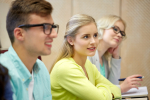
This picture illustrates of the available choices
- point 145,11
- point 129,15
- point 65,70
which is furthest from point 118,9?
point 65,70

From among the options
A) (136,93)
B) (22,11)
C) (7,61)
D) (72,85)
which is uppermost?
(22,11)

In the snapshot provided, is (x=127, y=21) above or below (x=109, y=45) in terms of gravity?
above

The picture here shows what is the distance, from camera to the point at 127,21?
271 centimetres

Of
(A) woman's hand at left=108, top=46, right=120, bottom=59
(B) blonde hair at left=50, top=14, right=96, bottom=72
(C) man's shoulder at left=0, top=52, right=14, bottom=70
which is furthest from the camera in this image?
(A) woman's hand at left=108, top=46, right=120, bottom=59

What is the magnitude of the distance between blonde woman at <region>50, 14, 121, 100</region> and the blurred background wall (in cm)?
107

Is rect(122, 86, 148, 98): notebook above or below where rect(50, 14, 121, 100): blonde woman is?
below

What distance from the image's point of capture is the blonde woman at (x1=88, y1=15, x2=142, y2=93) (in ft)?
5.98

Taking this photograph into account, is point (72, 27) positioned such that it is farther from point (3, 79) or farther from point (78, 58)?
point (3, 79)

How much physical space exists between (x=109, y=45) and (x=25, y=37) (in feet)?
3.57

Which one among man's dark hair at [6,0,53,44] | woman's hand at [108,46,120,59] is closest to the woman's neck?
man's dark hair at [6,0,53,44]

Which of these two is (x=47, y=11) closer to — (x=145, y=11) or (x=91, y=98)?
(x=91, y=98)

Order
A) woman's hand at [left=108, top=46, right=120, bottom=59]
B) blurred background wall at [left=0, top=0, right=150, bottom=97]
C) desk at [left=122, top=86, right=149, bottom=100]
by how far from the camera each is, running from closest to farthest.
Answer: desk at [left=122, top=86, right=149, bottom=100] → woman's hand at [left=108, top=46, right=120, bottom=59] → blurred background wall at [left=0, top=0, right=150, bottom=97]

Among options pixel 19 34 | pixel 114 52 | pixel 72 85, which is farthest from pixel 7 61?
pixel 114 52

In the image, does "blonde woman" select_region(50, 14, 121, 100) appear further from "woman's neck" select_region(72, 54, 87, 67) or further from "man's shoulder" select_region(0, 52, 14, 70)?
"man's shoulder" select_region(0, 52, 14, 70)
